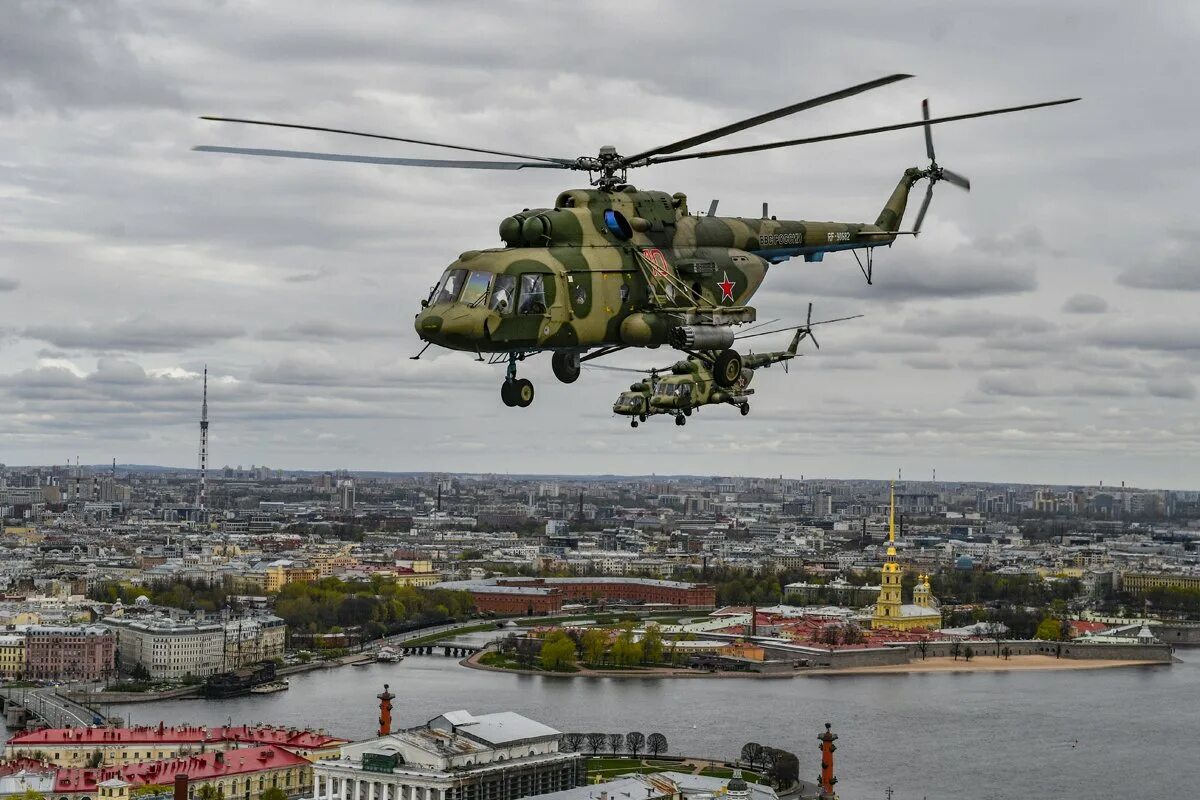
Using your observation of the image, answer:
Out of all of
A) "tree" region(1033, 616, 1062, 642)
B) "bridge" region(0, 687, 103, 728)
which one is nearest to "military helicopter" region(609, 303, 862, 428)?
"bridge" region(0, 687, 103, 728)

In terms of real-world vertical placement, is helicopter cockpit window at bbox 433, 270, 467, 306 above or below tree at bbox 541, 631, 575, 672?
above

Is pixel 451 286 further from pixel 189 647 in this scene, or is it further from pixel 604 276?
pixel 189 647

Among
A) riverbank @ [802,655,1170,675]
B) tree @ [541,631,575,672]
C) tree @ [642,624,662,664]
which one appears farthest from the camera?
riverbank @ [802,655,1170,675]

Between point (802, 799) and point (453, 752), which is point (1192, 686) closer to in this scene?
point (802, 799)

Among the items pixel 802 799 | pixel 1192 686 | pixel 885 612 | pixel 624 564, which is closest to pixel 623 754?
pixel 802 799

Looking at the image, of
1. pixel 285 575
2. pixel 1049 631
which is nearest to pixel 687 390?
pixel 1049 631

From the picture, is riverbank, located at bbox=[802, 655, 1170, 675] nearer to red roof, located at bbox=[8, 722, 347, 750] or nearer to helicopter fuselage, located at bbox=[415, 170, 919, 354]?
red roof, located at bbox=[8, 722, 347, 750]
